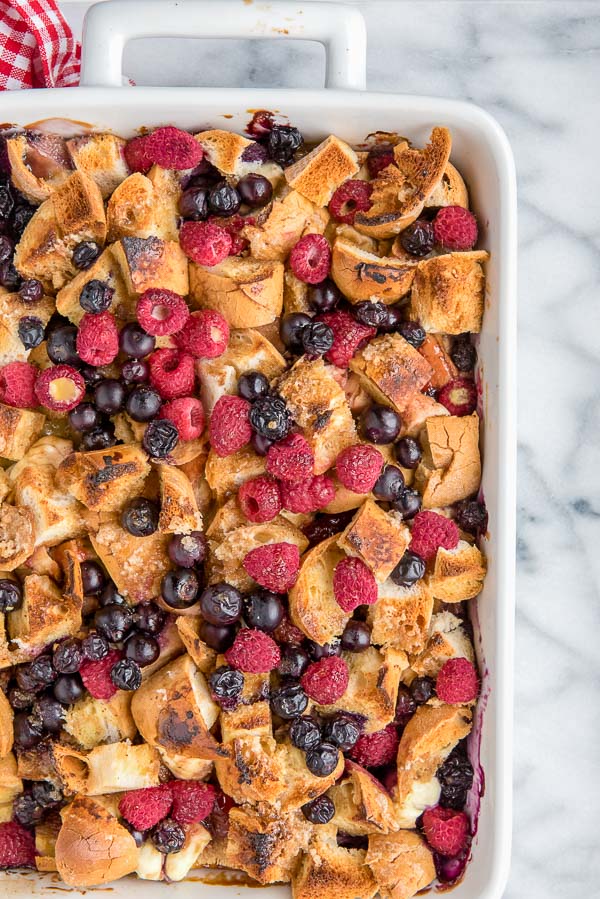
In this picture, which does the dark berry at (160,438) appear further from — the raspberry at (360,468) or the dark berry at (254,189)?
the dark berry at (254,189)

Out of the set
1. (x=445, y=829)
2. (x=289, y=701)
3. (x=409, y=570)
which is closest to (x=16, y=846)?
(x=289, y=701)

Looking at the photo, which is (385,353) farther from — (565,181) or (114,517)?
(565,181)


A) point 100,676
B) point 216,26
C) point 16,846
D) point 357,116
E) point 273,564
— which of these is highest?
point 216,26

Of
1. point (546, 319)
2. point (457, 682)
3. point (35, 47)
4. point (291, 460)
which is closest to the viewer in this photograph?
point (291, 460)

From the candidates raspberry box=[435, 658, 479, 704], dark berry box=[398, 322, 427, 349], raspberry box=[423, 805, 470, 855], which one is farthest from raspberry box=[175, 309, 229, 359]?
raspberry box=[423, 805, 470, 855]

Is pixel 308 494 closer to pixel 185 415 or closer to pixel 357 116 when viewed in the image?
pixel 185 415

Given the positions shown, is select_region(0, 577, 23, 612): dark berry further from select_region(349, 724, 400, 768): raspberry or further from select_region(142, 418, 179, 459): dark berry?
select_region(349, 724, 400, 768): raspberry

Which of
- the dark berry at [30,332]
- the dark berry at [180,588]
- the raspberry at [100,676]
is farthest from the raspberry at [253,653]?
the dark berry at [30,332]
